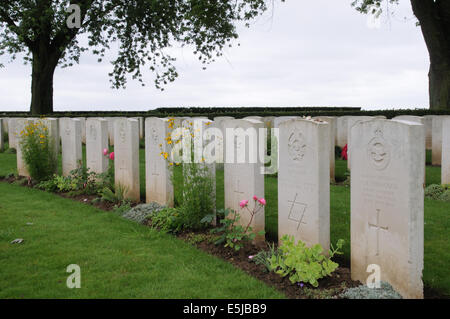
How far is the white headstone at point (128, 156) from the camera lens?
25.5 feet

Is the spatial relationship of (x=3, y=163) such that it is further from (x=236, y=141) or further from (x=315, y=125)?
(x=315, y=125)

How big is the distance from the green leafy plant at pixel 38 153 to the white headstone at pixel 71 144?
0.37 meters

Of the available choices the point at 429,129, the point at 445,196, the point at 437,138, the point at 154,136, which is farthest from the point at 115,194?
the point at 429,129

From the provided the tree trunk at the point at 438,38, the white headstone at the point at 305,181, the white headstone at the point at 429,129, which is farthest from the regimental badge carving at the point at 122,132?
the tree trunk at the point at 438,38

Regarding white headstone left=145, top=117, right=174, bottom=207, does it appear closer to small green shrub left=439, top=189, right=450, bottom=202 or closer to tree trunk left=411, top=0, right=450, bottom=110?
small green shrub left=439, top=189, right=450, bottom=202

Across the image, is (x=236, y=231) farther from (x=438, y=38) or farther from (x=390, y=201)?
(x=438, y=38)

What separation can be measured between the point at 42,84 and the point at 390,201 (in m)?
19.5

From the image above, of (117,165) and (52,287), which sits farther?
(117,165)

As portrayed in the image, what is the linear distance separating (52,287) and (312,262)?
2525 mm

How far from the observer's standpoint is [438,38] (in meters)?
15.8

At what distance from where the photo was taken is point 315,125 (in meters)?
4.60
